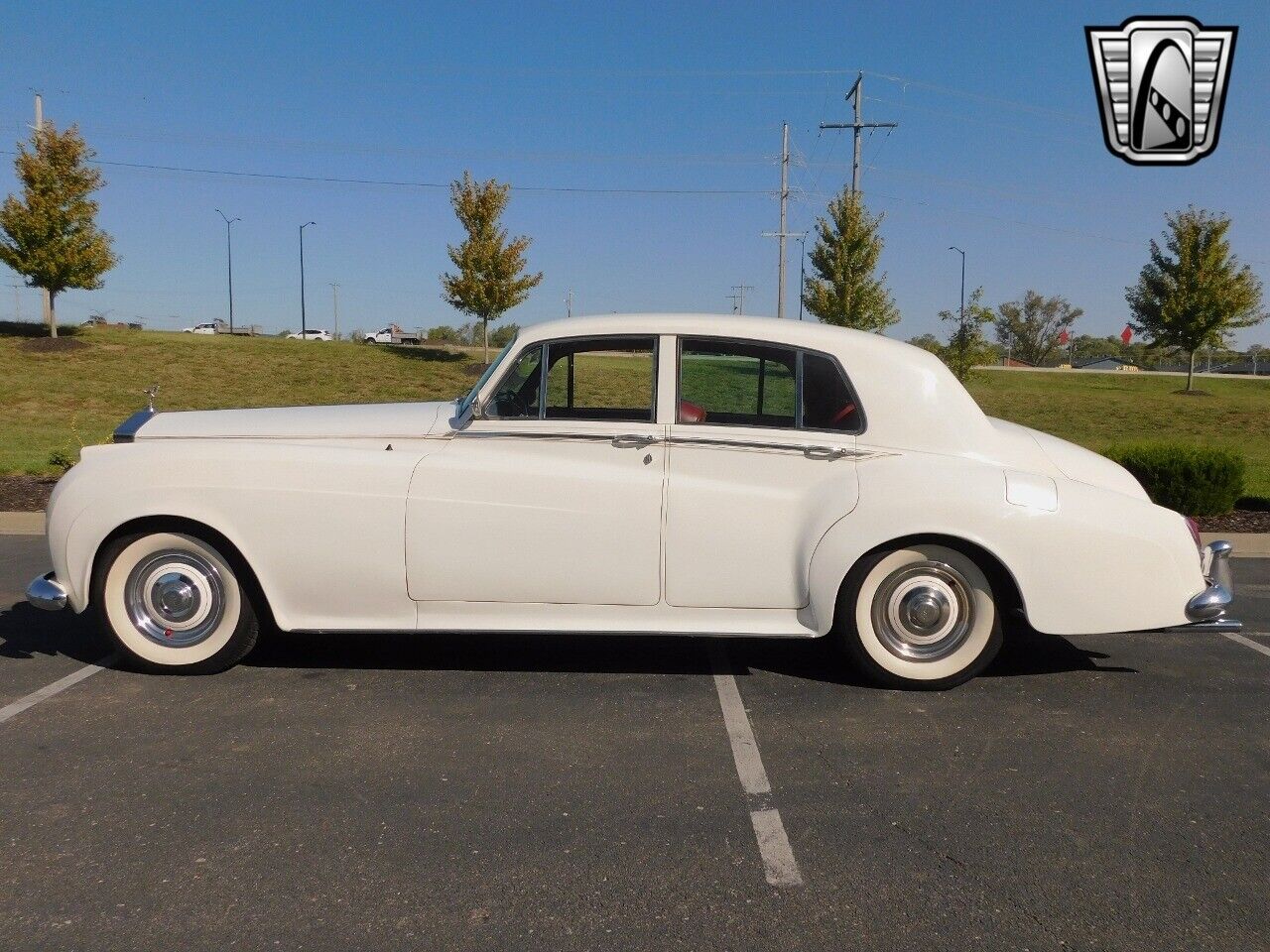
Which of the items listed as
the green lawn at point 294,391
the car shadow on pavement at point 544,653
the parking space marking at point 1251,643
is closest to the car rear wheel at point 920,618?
the car shadow on pavement at point 544,653

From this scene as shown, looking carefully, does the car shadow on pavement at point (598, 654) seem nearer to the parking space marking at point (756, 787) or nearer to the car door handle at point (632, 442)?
the parking space marking at point (756, 787)

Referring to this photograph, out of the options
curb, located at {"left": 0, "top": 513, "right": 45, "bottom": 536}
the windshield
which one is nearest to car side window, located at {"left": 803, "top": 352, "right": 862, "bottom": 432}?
the windshield

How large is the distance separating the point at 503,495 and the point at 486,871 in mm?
1935

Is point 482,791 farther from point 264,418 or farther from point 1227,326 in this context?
point 1227,326

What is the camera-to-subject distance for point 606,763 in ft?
13.1

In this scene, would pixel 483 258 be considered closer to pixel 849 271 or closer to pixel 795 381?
pixel 849 271

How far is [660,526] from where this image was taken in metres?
4.71

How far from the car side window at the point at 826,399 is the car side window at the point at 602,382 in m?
0.71

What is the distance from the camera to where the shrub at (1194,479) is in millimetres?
10180

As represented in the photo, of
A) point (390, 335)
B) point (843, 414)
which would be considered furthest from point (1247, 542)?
point (390, 335)

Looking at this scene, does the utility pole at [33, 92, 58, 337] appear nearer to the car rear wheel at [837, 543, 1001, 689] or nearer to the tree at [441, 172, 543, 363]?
the tree at [441, 172, 543, 363]

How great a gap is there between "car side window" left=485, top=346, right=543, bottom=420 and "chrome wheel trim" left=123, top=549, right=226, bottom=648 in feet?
4.99

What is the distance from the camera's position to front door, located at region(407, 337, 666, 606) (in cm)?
472

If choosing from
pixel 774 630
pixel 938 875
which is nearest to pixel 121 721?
pixel 774 630
